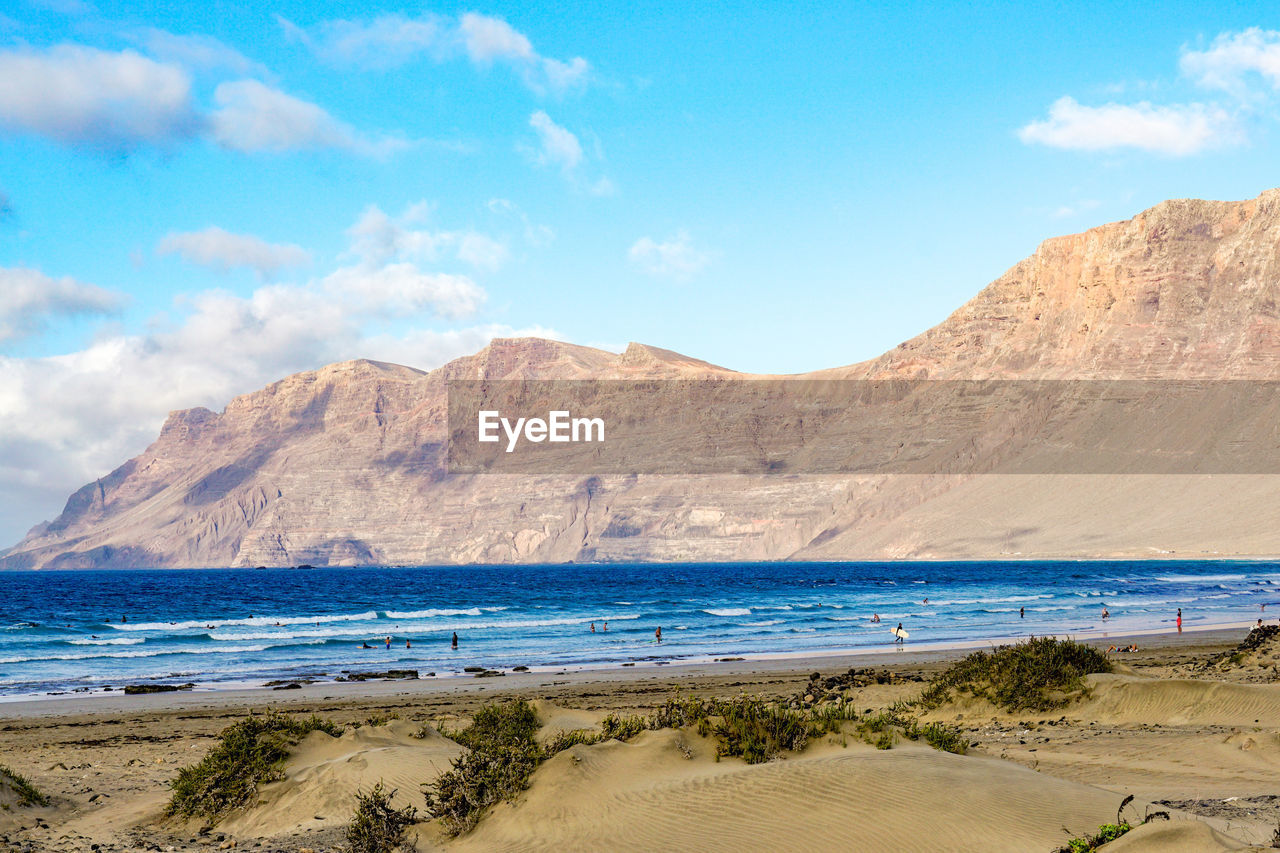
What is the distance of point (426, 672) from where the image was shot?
3528cm

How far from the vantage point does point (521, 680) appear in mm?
31531

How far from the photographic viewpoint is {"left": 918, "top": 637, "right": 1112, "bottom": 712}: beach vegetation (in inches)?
661

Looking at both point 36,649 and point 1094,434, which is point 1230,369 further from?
point 36,649

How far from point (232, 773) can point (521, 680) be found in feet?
67.6

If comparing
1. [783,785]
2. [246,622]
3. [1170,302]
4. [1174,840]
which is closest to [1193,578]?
[246,622]

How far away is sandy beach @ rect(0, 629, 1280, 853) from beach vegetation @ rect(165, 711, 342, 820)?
0.18 metres

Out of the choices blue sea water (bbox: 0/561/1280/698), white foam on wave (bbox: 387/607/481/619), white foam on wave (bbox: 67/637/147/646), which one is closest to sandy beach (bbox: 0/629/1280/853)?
blue sea water (bbox: 0/561/1280/698)

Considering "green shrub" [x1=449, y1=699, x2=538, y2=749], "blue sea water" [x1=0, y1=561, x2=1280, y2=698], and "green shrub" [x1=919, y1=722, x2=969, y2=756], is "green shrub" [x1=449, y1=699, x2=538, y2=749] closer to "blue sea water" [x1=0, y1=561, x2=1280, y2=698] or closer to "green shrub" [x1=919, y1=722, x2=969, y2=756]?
"green shrub" [x1=919, y1=722, x2=969, y2=756]

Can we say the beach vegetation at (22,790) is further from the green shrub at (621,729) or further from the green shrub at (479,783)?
the green shrub at (621,729)

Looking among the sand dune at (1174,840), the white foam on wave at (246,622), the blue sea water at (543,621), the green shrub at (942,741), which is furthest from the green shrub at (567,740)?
→ the white foam on wave at (246,622)

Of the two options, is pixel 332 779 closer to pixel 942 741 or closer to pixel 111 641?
pixel 942 741

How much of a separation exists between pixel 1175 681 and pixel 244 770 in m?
14.1

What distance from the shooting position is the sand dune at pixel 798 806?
765cm

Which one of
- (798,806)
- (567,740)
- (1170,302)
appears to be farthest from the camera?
Result: (1170,302)
